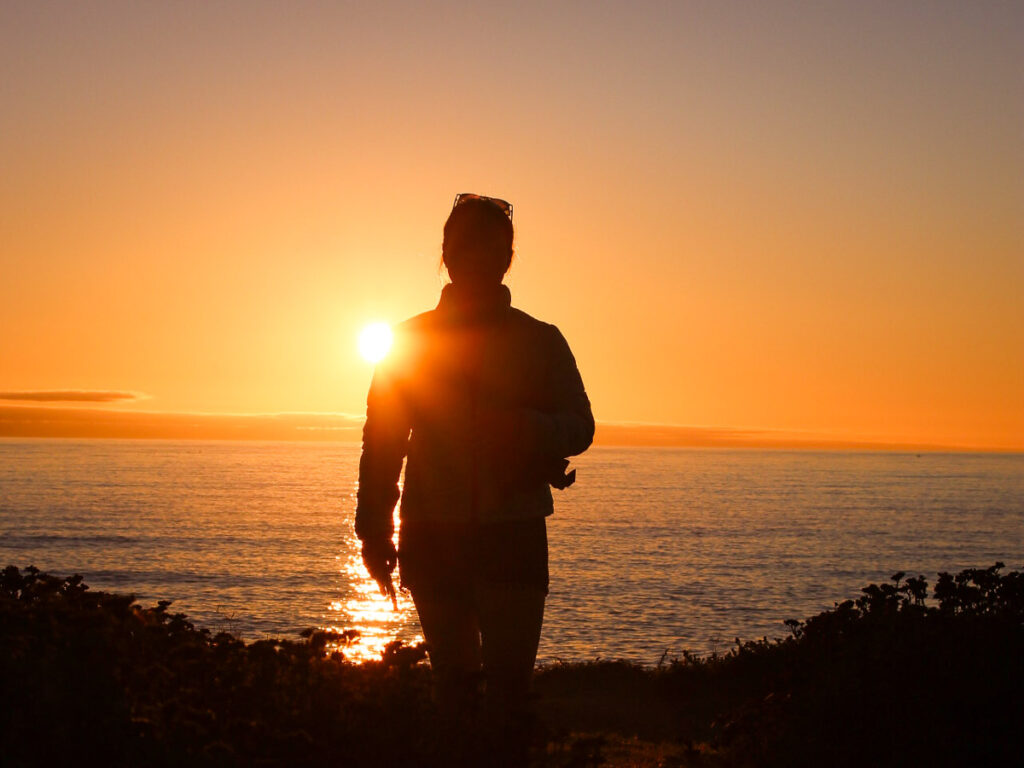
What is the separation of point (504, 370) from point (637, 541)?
4754cm

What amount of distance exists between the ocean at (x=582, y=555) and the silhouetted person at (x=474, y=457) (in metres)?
0.25

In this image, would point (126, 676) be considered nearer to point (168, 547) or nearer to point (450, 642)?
point (450, 642)

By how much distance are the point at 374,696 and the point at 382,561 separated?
68 cm

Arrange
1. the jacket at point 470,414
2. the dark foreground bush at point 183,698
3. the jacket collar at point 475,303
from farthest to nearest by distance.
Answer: the jacket collar at point 475,303 < the jacket at point 470,414 < the dark foreground bush at point 183,698

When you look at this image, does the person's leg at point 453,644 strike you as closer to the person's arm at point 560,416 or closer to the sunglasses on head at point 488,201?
the person's arm at point 560,416

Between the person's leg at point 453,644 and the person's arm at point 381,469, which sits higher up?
the person's arm at point 381,469

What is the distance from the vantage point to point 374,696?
376 cm

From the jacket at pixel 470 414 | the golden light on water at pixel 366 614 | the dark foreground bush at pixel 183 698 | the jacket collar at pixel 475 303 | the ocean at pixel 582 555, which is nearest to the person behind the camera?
the dark foreground bush at pixel 183 698

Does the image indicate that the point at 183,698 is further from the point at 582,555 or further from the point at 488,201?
the point at 582,555

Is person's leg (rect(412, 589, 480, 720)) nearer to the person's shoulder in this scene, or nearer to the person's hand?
the person's hand

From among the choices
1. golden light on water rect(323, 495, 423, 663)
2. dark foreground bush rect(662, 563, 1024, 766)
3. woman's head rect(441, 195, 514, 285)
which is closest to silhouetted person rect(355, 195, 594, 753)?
woman's head rect(441, 195, 514, 285)

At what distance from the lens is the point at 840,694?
17.9 feet

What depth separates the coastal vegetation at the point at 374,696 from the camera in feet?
10.7

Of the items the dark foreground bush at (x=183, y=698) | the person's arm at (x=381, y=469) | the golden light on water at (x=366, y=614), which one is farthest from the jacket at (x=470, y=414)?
the golden light on water at (x=366, y=614)
